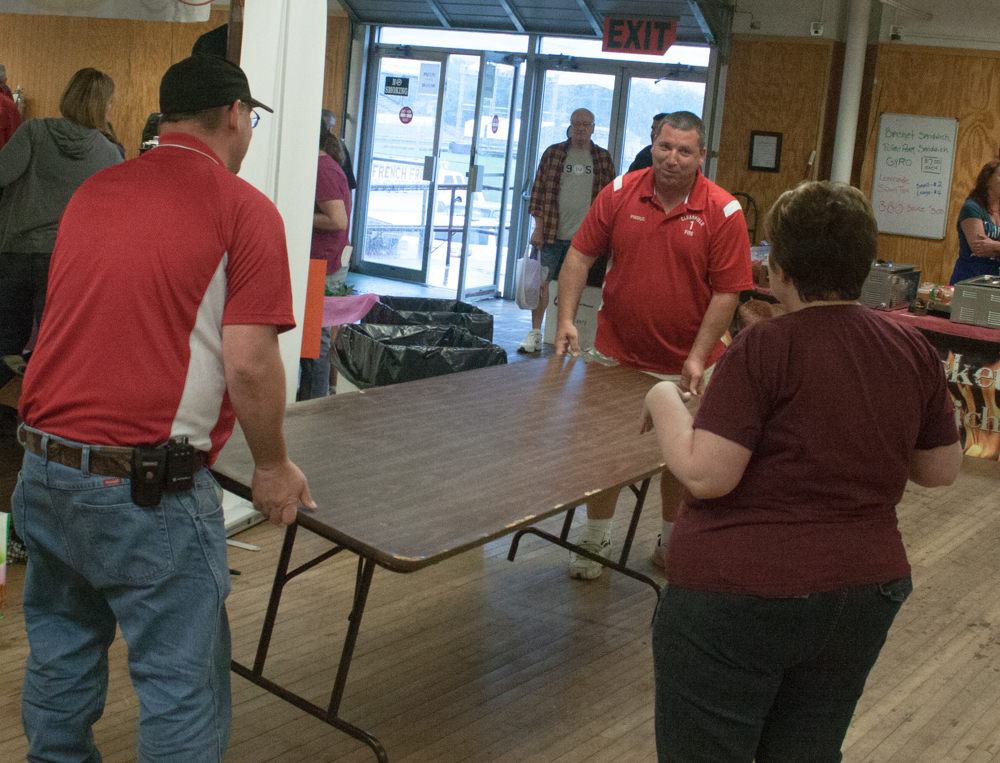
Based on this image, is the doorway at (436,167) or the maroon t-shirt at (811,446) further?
the doorway at (436,167)

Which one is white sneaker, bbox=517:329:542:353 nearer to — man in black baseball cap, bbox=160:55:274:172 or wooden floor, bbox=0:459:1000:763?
wooden floor, bbox=0:459:1000:763

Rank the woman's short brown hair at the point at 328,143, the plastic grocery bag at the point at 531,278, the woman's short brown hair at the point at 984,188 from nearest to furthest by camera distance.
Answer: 1. the woman's short brown hair at the point at 328,143
2. the woman's short brown hair at the point at 984,188
3. the plastic grocery bag at the point at 531,278

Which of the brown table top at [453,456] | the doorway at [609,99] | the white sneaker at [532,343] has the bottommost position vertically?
the white sneaker at [532,343]

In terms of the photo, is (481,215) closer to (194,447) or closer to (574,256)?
(574,256)

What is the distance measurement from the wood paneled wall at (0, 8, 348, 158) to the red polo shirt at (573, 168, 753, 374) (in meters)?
1.65

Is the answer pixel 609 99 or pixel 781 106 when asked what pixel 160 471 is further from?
pixel 609 99

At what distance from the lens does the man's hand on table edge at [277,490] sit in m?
1.92

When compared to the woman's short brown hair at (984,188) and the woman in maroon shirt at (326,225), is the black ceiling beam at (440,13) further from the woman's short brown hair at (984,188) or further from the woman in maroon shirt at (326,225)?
the woman's short brown hair at (984,188)

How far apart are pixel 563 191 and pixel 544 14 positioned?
249 centimetres

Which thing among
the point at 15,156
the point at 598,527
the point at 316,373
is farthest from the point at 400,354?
the point at 15,156

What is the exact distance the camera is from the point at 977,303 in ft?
19.3

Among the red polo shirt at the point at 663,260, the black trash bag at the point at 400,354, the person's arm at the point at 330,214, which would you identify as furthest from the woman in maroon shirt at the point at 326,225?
the red polo shirt at the point at 663,260

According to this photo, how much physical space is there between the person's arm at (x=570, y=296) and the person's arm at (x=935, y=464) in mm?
1929

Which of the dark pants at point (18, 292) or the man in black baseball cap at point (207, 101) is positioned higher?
the man in black baseball cap at point (207, 101)
